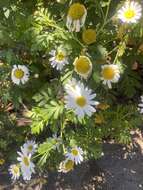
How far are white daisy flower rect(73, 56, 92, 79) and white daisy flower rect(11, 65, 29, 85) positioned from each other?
0.39 meters

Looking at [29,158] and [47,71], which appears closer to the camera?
[29,158]

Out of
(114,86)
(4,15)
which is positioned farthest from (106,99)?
(4,15)

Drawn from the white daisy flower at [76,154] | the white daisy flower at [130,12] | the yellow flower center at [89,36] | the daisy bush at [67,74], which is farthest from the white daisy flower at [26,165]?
the white daisy flower at [130,12]

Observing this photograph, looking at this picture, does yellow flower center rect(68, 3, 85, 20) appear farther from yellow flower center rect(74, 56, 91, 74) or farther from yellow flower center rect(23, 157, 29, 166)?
yellow flower center rect(23, 157, 29, 166)

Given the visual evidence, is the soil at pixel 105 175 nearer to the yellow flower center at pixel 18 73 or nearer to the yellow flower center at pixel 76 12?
the yellow flower center at pixel 18 73

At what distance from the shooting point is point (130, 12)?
165 centimetres

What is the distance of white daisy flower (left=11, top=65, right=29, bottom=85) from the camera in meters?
2.00

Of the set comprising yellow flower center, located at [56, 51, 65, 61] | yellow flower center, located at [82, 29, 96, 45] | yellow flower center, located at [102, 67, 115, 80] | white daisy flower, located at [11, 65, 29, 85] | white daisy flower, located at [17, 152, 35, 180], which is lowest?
white daisy flower, located at [17, 152, 35, 180]

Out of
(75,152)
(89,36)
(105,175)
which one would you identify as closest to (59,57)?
(89,36)

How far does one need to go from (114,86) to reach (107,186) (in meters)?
0.51

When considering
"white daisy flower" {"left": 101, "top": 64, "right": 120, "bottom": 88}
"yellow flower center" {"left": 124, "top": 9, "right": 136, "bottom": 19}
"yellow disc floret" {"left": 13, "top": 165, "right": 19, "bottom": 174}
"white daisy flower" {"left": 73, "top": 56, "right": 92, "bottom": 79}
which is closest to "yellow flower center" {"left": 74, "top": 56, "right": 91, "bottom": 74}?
"white daisy flower" {"left": 73, "top": 56, "right": 92, "bottom": 79}

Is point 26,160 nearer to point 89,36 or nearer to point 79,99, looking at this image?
point 79,99

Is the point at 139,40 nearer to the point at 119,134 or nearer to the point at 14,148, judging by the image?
the point at 119,134

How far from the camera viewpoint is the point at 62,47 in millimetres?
1744
